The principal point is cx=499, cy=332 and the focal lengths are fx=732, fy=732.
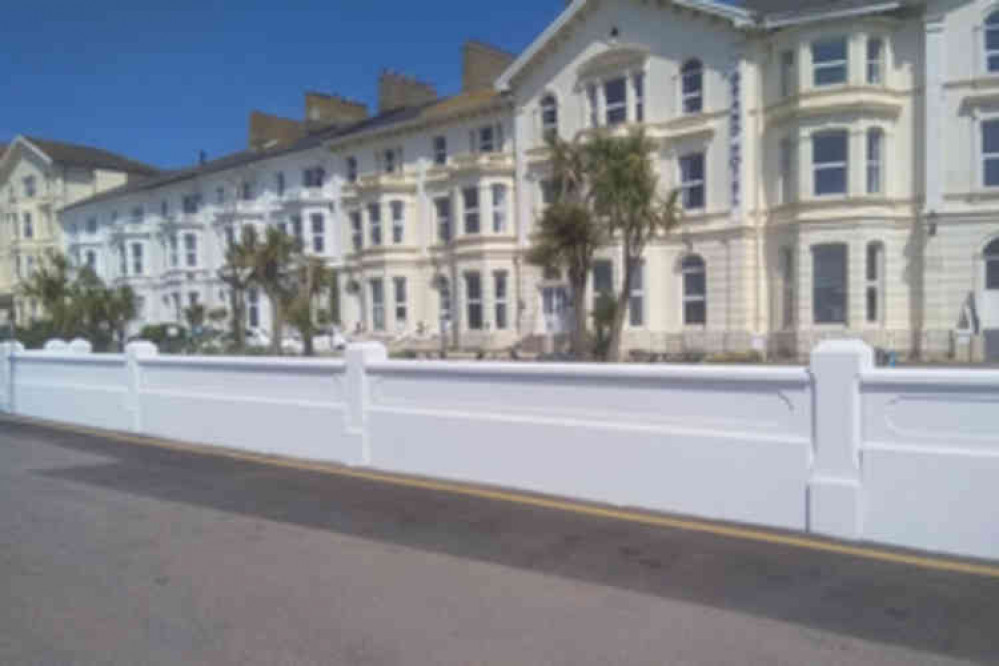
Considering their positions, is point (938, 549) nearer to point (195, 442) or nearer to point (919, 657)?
point (919, 657)

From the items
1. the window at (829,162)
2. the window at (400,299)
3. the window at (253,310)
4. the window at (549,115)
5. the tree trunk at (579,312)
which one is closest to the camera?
the tree trunk at (579,312)

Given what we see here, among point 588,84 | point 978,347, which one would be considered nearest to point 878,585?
point 978,347

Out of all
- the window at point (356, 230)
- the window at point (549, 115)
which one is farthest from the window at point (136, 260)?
the window at point (549, 115)

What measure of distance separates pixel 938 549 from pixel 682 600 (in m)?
2.07

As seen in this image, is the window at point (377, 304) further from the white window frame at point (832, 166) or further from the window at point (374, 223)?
the white window frame at point (832, 166)

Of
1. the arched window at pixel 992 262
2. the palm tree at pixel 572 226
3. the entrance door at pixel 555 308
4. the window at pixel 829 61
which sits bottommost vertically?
the entrance door at pixel 555 308

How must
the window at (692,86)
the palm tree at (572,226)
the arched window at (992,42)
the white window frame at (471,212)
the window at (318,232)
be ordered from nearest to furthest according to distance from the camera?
the palm tree at (572,226) < the arched window at (992,42) < the window at (692,86) < the white window frame at (471,212) < the window at (318,232)

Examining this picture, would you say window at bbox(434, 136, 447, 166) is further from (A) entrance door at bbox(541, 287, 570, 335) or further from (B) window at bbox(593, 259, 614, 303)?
(B) window at bbox(593, 259, 614, 303)

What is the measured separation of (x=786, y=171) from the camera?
23.0 m

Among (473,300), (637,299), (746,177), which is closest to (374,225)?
(473,300)

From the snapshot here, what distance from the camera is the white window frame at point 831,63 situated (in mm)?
21672

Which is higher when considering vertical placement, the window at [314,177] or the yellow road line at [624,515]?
the window at [314,177]

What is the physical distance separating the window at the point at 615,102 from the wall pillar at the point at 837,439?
21848 millimetres

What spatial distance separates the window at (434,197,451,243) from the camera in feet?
105
